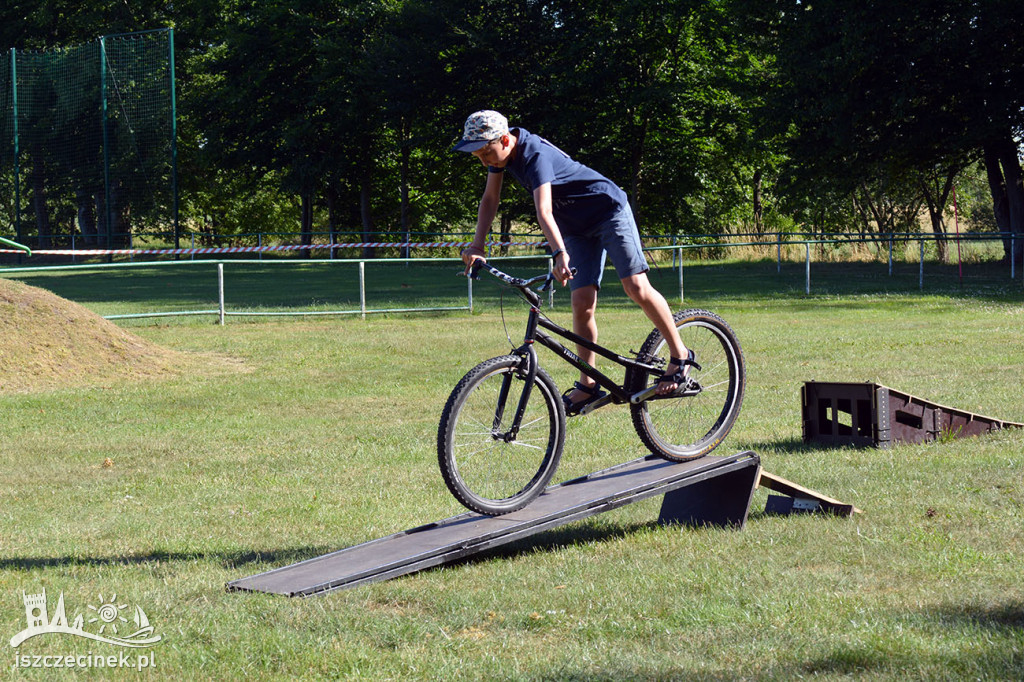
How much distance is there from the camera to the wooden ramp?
4.90m

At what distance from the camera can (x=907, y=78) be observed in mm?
31234

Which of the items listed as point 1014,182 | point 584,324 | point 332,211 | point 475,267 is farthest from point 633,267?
point 332,211

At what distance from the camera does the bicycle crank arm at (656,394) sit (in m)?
6.33

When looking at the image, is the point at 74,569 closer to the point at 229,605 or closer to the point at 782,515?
the point at 229,605

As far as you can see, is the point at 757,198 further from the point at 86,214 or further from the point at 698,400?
the point at 698,400

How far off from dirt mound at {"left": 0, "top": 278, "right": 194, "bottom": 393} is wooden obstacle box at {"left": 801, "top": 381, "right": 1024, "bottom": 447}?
8.24m

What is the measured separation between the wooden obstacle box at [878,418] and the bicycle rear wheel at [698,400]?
1.35 meters

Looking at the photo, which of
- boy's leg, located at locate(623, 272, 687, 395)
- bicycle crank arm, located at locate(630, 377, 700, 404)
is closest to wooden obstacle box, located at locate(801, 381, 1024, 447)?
bicycle crank arm, located at locate(630, 377, 700, 404)

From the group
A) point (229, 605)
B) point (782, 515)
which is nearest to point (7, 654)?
point (229, 605)

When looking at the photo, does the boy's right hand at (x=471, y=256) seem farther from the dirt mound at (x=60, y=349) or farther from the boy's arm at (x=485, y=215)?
the dirt mound at (x=60, y=349)

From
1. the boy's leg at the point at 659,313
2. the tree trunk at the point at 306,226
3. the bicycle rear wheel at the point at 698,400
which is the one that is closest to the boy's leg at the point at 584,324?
the boy's leg at the point at 659,313

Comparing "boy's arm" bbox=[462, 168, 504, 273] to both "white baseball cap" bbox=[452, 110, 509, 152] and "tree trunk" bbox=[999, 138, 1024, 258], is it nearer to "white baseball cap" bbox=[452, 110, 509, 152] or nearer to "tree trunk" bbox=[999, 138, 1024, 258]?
"white baseball cap" bbox=[452, 110, 509, 152]

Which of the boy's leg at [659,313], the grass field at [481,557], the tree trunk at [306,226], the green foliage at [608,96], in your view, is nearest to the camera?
the grass field at [481,557]

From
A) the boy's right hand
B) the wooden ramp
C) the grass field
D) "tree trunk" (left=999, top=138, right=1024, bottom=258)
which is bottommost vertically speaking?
the grass field
